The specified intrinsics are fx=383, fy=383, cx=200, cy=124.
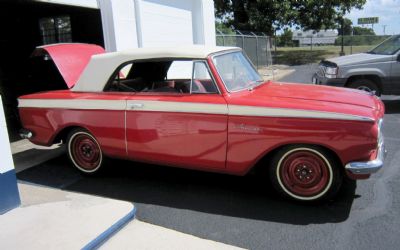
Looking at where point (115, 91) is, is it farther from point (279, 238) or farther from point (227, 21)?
point (227, 21)

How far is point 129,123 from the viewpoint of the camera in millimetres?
4598

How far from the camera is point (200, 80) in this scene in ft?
14.9

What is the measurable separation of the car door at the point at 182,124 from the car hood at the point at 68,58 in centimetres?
133

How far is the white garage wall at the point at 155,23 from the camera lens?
26.4 ft

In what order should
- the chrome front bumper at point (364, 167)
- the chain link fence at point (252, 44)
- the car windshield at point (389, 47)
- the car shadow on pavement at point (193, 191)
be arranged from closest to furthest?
the chrome front bumper at point (364, 167) < the car shadow on pavement at point (193, 191) < the car windshield at point (389, 47) < the chain link fence at point (252, 44)

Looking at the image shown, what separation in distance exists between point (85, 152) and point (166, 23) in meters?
6.08

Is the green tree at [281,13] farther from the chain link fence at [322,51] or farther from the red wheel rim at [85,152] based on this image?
the red wheel rim at [85,152]

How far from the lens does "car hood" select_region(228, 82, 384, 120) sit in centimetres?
376

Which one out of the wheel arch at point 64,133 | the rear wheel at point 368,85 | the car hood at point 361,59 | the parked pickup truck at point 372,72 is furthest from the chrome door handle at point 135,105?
the rear wheel at point 368,85

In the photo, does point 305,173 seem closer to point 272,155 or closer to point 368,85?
point 272,155

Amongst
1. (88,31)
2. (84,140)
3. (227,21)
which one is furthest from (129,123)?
(227,21)

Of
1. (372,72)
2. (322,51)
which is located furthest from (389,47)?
(322,51)

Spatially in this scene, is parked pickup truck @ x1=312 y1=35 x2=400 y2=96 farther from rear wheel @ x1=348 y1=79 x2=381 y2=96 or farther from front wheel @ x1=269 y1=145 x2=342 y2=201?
front wheel @ x1=269 y1=145 x2=342 y2=201

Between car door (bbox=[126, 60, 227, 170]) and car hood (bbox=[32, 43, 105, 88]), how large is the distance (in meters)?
1.33
